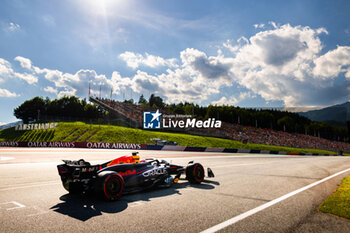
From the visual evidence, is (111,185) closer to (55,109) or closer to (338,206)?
(338,206)

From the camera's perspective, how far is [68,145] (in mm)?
39188

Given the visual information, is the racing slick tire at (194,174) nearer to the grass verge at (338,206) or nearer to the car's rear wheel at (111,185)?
the car's rear wheel at (111,185)

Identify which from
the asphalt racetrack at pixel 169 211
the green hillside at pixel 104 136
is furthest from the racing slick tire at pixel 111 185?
the green hillside at pixel 104 136

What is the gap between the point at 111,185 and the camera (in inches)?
213

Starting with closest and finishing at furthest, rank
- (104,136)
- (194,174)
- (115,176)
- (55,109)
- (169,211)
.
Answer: (169,211) < (115,176) < (194,174) < (104,136) < (55,109)

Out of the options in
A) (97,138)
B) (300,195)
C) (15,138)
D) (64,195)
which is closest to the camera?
(64,195)

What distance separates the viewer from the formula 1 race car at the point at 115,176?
527 cm

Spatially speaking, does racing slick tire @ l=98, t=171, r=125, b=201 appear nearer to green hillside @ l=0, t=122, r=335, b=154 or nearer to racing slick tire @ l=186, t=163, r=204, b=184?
racing slick tire @ l=186, t=163, r=204, b=184

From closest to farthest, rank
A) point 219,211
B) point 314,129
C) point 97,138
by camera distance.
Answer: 1. point 219,211
2. point 97,138
3. point 314,129

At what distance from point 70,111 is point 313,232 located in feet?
349

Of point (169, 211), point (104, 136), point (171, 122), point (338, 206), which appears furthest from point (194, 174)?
point (171, 122)

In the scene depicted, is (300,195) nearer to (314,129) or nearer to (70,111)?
(70,111)

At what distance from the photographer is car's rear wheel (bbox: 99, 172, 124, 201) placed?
17.2 feet

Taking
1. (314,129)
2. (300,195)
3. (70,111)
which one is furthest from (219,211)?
(314,129)
